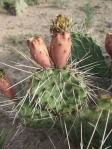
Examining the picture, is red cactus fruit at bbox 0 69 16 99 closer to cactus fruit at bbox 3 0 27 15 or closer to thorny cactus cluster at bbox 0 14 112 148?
thorny cactus cluster at bbox 0 14 112 148

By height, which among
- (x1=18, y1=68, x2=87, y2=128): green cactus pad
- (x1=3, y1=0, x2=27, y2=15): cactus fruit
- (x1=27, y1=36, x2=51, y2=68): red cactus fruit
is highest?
(x1=3, y1=0, x2=27, y2=15): cactus fruit

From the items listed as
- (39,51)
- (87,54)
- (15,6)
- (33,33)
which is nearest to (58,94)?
(39,51)

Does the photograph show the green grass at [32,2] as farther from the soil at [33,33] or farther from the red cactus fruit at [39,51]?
the red cactus fruit at [39,51]

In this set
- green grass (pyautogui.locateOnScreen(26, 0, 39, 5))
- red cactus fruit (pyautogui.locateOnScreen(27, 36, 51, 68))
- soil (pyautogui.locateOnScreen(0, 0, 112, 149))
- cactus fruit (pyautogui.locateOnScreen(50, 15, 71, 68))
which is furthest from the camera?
green grass (pyautogui.locateOnScreen(26, 0, 39, 5))

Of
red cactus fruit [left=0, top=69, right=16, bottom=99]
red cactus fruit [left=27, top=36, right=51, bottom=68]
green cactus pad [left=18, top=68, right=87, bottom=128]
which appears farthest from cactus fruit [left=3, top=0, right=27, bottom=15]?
red cactus fruit [left=27, top=36, right=51, bottom=68]

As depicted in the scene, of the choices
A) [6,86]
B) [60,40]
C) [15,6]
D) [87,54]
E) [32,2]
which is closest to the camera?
[60,40]

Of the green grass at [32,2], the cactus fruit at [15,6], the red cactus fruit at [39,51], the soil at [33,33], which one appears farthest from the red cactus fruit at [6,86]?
the green grass at [32,2]

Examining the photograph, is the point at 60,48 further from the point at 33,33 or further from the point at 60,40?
the point at 33,33

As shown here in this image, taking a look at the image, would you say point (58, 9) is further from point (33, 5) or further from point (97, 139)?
point (97, 139)
